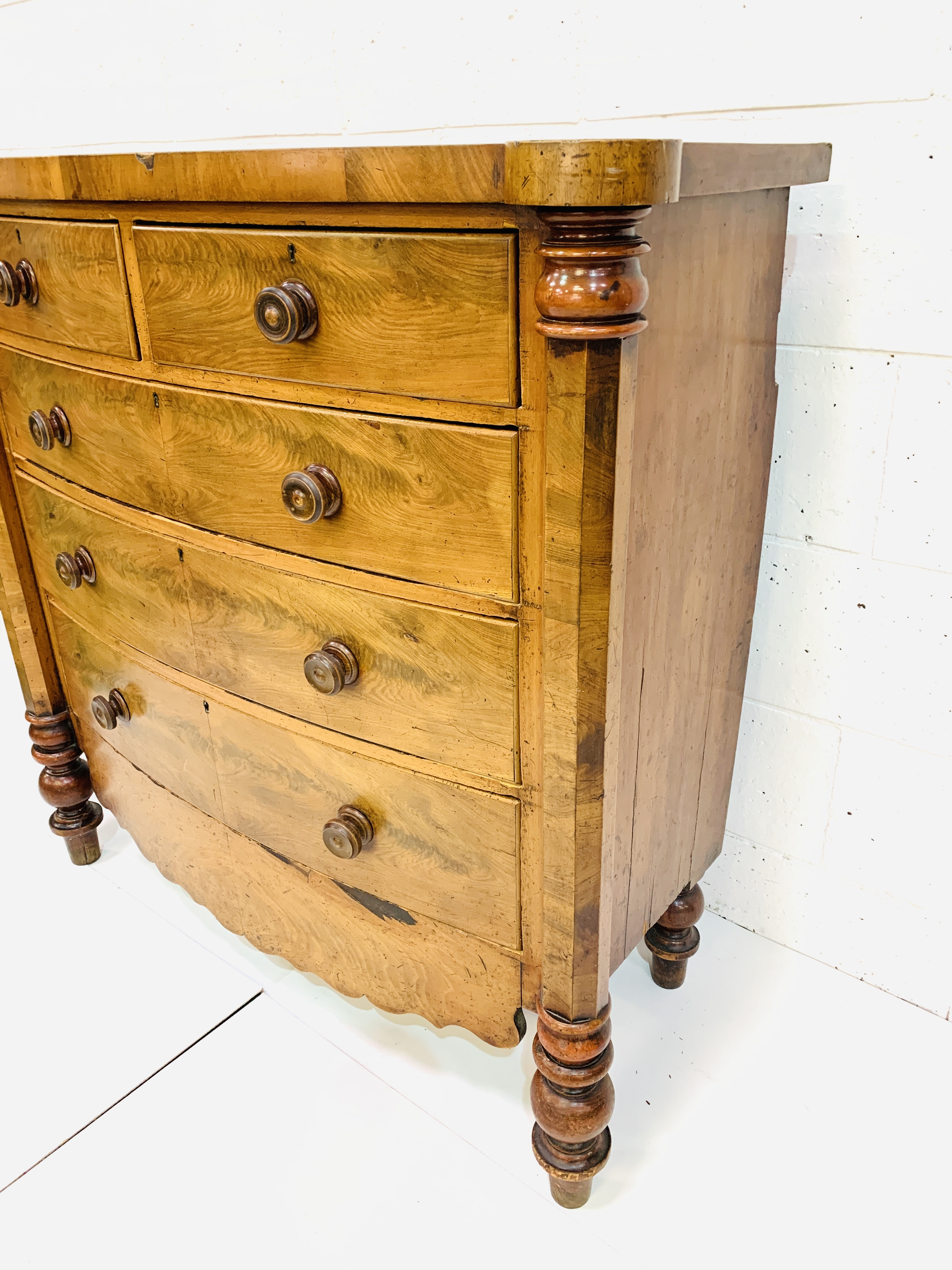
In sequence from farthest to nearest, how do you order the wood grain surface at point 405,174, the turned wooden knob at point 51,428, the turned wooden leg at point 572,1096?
the turned wooden knob at point 51,428
the turned wooden leg at point 572,1096
the wood grain surface at point 405,174

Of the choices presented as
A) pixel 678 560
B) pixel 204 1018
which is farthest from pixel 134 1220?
pixel 678 560

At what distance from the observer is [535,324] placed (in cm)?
77

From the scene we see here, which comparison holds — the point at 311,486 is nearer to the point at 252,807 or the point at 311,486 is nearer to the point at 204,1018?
the point at 252,807

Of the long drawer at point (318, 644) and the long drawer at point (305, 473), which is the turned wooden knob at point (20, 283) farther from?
the long drawer at point (318, 644)

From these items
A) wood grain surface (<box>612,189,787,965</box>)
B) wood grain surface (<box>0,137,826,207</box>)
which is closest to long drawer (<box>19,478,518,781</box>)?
wood grain surface (<box>612,189,787,965</box>)

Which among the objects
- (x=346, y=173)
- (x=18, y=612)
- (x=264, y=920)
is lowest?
(x=264, y=920)

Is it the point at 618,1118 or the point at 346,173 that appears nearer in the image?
the point at 346,173

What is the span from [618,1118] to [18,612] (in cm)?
121

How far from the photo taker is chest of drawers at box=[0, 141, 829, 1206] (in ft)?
2.67

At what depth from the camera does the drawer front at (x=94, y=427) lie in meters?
1.16

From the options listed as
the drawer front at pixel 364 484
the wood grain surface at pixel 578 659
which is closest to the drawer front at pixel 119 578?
the drawer front at pixel 364 484

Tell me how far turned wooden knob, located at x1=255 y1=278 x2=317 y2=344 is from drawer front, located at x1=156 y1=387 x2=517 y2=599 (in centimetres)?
8

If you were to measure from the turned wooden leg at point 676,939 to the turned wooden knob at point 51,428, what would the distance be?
1050 millimetres

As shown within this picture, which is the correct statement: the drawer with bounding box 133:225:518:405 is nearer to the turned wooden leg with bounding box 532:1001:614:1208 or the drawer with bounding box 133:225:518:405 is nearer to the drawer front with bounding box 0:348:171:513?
the drawer front with bounding box 0:348:171:513
